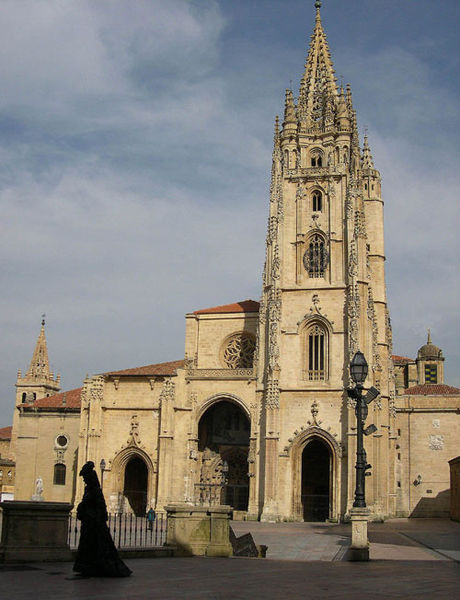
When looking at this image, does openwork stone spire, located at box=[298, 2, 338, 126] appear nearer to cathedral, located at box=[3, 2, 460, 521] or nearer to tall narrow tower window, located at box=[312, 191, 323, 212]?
cathedral, located at box=[3, 2, 460, 521]

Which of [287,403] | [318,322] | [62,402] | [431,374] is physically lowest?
[287,403]

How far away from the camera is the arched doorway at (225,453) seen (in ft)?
138

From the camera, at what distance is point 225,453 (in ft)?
140

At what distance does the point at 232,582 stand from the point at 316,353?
30578mm

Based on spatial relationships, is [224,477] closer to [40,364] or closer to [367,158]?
[367,158]

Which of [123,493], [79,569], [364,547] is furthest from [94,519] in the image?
[123,493]

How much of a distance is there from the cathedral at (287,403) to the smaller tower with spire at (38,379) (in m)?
32.1

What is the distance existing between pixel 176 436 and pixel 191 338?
6.76m

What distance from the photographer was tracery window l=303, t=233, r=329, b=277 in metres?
42.0

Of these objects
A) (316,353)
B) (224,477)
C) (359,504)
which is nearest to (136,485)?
(224,477)

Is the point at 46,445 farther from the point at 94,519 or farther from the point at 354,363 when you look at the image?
the point at 94,519

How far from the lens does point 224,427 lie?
43.2 metres

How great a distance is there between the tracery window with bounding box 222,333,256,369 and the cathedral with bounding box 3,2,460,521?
68mm

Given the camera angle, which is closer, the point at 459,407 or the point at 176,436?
the point at 176,436
